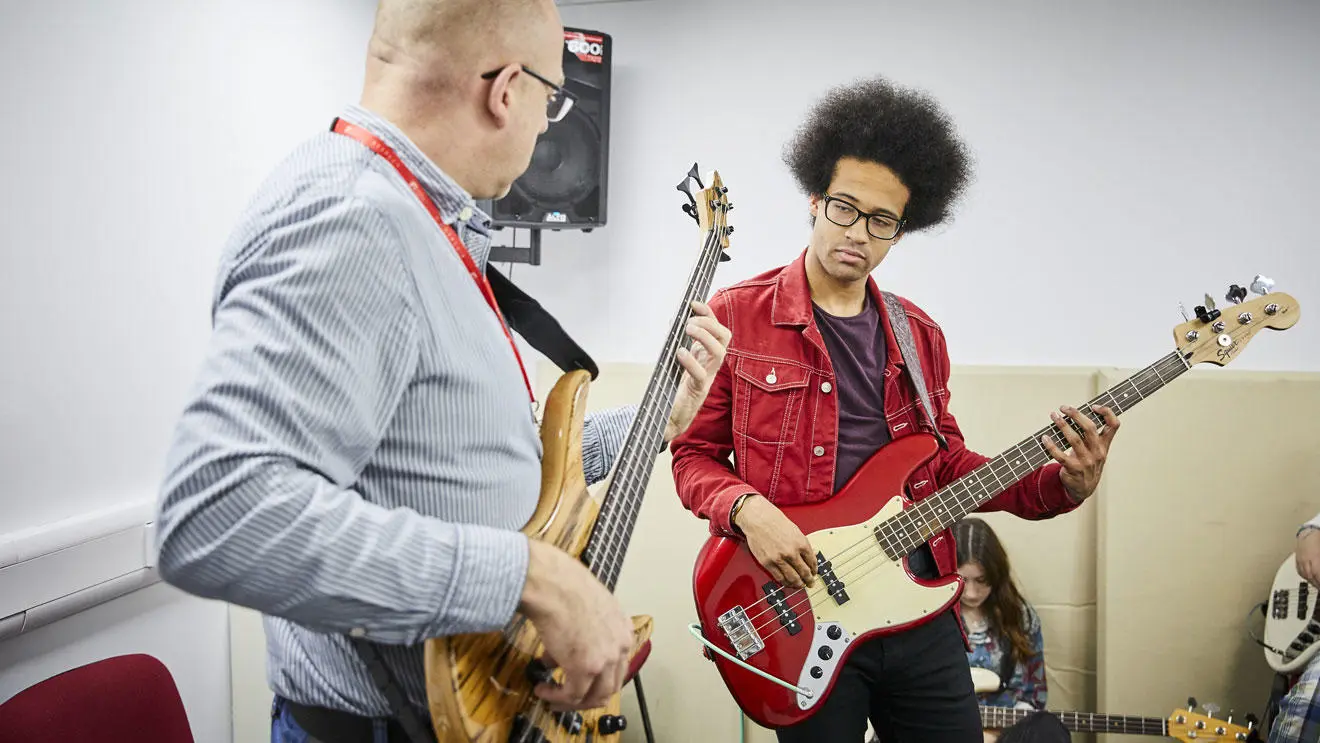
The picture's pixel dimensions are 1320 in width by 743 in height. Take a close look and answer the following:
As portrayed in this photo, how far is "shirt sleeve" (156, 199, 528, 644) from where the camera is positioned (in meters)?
0.79

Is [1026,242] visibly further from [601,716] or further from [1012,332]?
[601,716]

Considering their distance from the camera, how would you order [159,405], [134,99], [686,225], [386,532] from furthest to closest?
1. [686,225]
2. [159,405]
3. [134,99]
4. [386,532]

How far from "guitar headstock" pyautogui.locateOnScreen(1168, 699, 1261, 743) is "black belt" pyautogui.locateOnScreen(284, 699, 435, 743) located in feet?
8.76

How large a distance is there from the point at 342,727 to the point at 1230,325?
88.0 inches

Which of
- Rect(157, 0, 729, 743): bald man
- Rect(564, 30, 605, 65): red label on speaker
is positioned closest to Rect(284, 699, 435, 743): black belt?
Rect(157, 0, 729, 743): bald man

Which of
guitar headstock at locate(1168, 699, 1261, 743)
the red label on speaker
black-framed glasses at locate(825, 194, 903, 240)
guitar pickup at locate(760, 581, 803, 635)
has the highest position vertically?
the red label on speaker

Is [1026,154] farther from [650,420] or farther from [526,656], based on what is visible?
[526,656]

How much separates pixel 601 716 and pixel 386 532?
1.61 feet

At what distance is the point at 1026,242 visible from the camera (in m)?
3.48

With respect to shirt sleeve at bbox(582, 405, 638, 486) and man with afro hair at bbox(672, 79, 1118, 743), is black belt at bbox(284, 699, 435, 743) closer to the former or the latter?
shirt sleeve at bbox(582, 405, 638, 486)

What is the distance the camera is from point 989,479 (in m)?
2.10

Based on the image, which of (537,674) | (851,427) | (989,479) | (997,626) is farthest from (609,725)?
(997,626)

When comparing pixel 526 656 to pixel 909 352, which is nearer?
pixel 526 656

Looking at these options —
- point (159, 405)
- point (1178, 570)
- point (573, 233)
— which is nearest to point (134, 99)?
point (159, 405)
